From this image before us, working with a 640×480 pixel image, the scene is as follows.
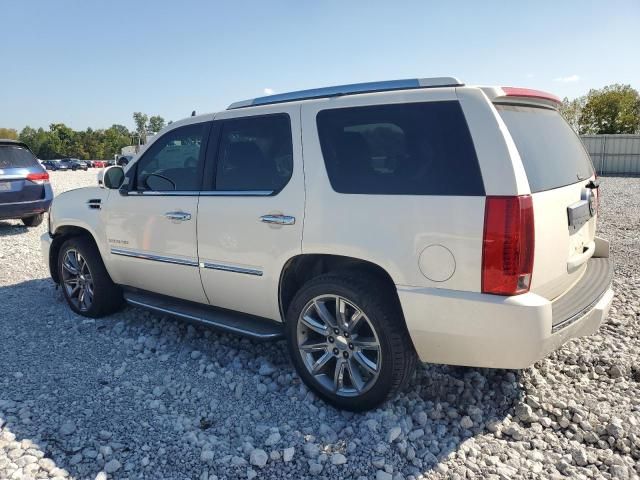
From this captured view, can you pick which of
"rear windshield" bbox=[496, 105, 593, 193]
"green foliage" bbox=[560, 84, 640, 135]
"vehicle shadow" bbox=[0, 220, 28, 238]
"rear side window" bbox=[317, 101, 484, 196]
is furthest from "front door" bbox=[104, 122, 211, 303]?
"green foliage" bbox=[560, 84, 640, 135]

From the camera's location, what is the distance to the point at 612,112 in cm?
3681

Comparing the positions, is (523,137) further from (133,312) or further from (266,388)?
(133,312)

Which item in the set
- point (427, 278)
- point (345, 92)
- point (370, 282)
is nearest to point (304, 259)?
point (370, 282)

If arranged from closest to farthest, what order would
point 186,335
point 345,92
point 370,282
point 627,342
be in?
point 370,282
point 345,92
point 627,342
point 186,335

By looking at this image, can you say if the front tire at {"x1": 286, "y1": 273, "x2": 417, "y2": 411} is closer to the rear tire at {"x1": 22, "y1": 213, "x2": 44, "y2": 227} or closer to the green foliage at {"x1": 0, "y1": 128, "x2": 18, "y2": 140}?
the rear tire at {"x1": 22, "y1": 213, "x2": 44, "y2": 227}

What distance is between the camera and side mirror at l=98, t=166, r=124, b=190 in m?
4.31

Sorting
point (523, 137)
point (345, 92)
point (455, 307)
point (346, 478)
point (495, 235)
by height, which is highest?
point (345, 92)

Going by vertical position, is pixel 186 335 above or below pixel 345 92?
below

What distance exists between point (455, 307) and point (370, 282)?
555 millimetres

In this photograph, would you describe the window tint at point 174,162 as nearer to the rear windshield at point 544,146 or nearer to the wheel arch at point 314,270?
the wheel arch at point 314,270

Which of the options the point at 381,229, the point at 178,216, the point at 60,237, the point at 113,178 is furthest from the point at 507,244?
the point at 60,237

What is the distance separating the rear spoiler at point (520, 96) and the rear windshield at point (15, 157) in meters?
8.81

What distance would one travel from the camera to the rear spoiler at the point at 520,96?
2.71 metres

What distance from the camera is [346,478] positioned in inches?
101
